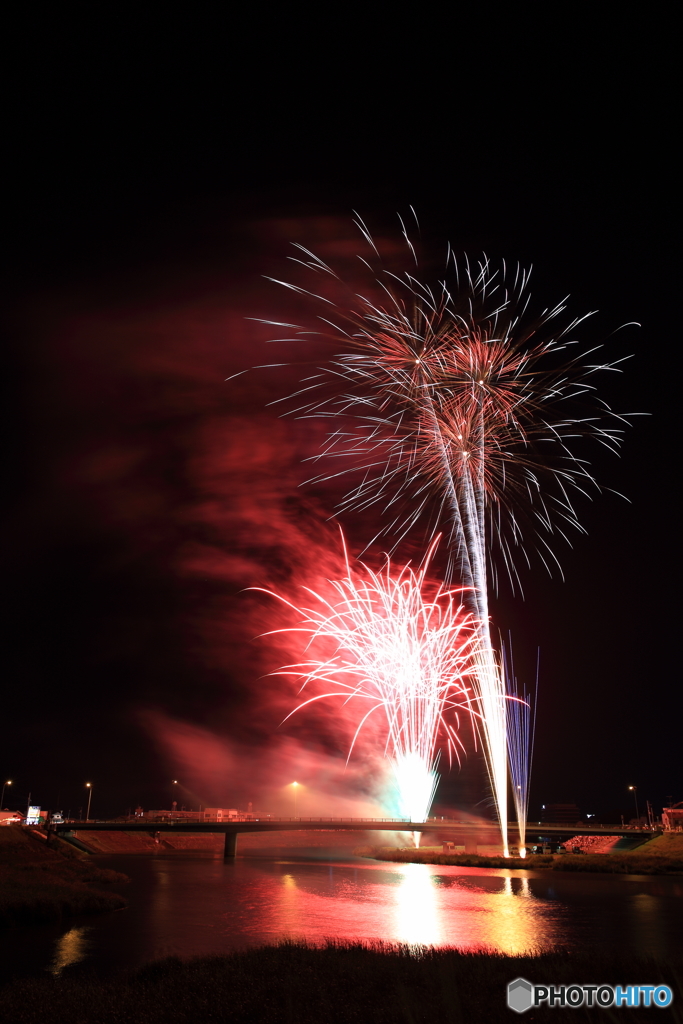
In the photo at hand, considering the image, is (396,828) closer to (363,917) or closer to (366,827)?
(366,827)

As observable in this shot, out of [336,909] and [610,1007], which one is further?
[336,909]

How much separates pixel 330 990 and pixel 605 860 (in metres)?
57.0

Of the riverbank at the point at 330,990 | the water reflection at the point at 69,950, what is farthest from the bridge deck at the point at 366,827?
the riverbank at the point at 330,990

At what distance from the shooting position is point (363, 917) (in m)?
33.1

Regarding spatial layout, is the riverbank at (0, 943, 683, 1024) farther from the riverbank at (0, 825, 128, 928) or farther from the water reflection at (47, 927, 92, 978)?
the riverbank at (0, 825, 128, 928)

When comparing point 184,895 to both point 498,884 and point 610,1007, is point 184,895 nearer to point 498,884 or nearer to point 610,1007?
point 498,884

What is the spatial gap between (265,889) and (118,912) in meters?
14.0

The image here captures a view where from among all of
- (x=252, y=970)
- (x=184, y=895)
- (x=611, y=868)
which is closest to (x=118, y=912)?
(x=184, y=895)

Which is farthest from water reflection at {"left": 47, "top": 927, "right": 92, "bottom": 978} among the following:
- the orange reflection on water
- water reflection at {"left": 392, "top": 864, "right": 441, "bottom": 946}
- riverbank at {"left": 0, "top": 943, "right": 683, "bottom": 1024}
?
water reflection at {"left": 392, "top": 864, "right": 441, "bottom": 946}

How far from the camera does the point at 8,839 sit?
5962cm

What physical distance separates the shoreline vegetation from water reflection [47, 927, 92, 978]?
44649 millimetres

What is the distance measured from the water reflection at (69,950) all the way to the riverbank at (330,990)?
5.42 metres

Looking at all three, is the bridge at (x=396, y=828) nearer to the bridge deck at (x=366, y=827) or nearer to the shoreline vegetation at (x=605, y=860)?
the bridge deck at (x=366, y=827)

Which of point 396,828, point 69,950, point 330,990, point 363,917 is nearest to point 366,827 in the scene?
point 396,828
